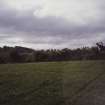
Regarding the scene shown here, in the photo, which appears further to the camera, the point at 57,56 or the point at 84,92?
the point at 57,56

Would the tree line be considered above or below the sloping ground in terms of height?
above

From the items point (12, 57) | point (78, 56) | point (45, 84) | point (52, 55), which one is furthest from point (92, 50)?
point (45, 84)

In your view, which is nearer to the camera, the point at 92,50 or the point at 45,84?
the point at 45,84

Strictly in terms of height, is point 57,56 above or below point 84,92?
above

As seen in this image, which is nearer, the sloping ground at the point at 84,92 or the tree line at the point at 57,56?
the sloping ground at the point at 84,92

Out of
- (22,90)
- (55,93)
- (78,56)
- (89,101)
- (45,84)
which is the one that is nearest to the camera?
(89,101)

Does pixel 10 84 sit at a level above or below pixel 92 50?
below

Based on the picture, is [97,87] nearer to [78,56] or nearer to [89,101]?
[89,101]

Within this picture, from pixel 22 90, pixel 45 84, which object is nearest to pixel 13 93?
pixel 22 90

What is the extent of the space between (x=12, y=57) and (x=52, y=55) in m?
6.71

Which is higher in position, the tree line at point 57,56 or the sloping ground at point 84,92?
the tree line at point 57,56

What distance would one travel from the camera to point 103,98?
10969mm

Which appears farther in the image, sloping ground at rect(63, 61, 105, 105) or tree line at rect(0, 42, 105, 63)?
tree line at rect(0, 42, 105, 63)

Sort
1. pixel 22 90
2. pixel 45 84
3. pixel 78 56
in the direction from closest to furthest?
pixel 22 90 < pixel 45 84 < pixel 78 56
